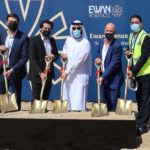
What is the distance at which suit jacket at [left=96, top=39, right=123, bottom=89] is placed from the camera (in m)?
6.53

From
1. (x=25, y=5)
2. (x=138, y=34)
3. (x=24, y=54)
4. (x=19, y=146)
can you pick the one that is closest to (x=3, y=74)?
(x=24, y=54)

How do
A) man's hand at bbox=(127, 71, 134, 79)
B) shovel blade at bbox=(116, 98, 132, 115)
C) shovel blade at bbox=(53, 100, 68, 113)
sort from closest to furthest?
shovel blade at bbox=(116, 98, 132, 115) < shovel blade at bbox=(53, 100, 68, 113) < man's hand at bbox=(127, 71, 134, 79)

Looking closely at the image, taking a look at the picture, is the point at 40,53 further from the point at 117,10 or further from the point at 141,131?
the point at 117,10

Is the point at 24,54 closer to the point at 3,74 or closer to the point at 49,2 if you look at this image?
the point at 3,74

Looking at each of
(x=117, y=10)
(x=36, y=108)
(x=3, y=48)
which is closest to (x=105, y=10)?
(x=117, y=10)

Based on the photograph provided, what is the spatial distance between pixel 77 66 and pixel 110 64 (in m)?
0.49

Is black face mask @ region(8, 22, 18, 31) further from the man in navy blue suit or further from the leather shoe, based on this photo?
the leather shoe

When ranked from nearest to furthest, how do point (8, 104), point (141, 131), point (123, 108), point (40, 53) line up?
point (123, 108) < point (8, 104) < point (141, 131) < point (40, 53)

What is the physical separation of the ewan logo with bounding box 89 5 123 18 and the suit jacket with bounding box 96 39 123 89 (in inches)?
106

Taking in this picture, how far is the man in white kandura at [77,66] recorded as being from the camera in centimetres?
664

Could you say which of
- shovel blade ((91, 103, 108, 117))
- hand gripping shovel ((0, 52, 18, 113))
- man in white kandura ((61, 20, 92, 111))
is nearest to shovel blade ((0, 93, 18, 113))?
hand gripping shovel ((0, 52, 18, 113))

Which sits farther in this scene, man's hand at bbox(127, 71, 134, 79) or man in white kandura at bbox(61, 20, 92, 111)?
man in white kandura at bbox(61, 20, 92, 111)

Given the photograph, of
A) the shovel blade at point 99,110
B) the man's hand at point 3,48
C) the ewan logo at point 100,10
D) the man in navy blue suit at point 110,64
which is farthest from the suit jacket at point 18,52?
the ewan logo at point 100,10

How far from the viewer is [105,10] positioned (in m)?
9.27
